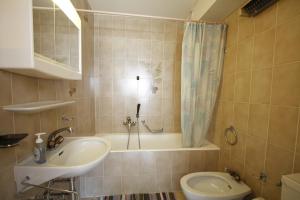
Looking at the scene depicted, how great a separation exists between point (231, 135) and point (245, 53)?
2.98 feet

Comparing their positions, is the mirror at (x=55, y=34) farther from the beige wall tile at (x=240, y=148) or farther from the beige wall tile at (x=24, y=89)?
the beige wall tile at (x=240, y=148)

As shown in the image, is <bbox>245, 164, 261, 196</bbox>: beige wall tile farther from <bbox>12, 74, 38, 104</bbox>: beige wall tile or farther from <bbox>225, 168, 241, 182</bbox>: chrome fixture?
<bbox>12, 74, 38, 104</bbox>: beige wall tile

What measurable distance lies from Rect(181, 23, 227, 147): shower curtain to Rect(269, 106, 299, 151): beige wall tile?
705mm

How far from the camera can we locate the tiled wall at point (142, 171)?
1.69 meters

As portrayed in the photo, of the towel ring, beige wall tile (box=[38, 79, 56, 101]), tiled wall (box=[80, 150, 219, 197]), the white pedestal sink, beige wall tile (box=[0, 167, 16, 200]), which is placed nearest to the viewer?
beige wall tile (box=[0, 167, 16, 200])

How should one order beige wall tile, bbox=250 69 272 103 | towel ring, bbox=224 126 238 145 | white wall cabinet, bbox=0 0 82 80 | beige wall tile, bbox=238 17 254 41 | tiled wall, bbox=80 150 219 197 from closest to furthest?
white wall cabinet, bbox=0 0 82 80 < beige wall tile, bbox=250 69 272 103 < beige wall tile, bbox=238 17 254 41 < towel ring, bbox=224 126 238 145 < tiled wall, bbox=80 150 219 197

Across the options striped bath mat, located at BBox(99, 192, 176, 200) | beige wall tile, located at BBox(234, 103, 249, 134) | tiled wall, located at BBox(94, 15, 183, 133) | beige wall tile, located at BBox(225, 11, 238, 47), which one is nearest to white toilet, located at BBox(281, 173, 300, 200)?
beige wall tile, located at BBox(234, 103, 249, 134)

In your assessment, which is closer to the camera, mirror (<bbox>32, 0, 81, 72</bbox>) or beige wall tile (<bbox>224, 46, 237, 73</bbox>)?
mirror (<bbox>32, 0, 81, 72</bbox>)

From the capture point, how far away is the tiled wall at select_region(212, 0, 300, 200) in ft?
3.34

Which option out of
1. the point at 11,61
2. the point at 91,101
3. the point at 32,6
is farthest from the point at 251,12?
the point at 91,101

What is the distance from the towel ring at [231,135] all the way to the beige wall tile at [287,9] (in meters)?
1.08

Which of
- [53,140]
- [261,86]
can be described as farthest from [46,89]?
[261,86]

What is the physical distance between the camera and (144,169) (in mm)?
1729

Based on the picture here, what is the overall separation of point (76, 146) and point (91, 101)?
981mm
